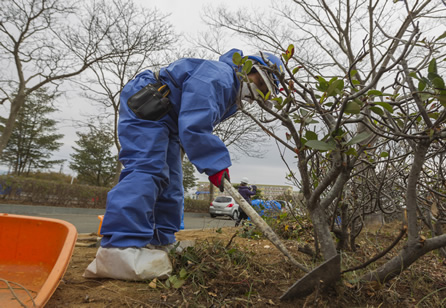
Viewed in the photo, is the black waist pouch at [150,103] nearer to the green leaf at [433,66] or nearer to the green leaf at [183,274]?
the green leaf at [183,274]

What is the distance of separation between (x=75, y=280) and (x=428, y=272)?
2.11 m

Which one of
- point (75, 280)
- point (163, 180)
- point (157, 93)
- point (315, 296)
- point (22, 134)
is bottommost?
point (75, 280)

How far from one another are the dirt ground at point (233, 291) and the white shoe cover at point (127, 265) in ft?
0.14

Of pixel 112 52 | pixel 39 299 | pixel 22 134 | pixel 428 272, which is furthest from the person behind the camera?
pixel 22 134

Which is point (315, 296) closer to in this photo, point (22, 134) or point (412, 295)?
point (412, 295)

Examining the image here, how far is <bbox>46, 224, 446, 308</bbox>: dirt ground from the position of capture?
1.23 metres

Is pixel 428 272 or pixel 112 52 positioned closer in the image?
pixel 428 272

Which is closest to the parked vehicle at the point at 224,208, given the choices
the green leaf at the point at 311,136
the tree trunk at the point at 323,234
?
the tree trunk at the point at 323,234

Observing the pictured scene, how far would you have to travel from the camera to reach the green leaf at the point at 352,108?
38.3 inches

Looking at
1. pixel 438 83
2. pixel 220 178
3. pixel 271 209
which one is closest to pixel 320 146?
pixel 438 83

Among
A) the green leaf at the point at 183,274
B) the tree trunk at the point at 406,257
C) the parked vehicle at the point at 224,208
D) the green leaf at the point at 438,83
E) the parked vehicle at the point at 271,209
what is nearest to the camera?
the green leaf at the point at 438,83

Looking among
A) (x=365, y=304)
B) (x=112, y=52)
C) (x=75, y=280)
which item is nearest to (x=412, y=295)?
A: (x=365, y=304)

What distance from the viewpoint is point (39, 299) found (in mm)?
1042

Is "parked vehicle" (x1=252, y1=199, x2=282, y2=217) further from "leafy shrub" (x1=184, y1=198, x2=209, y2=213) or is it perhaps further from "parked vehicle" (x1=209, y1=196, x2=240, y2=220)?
"leafy shrub" (x1=184, y1=198, x2=209, y2=213)
